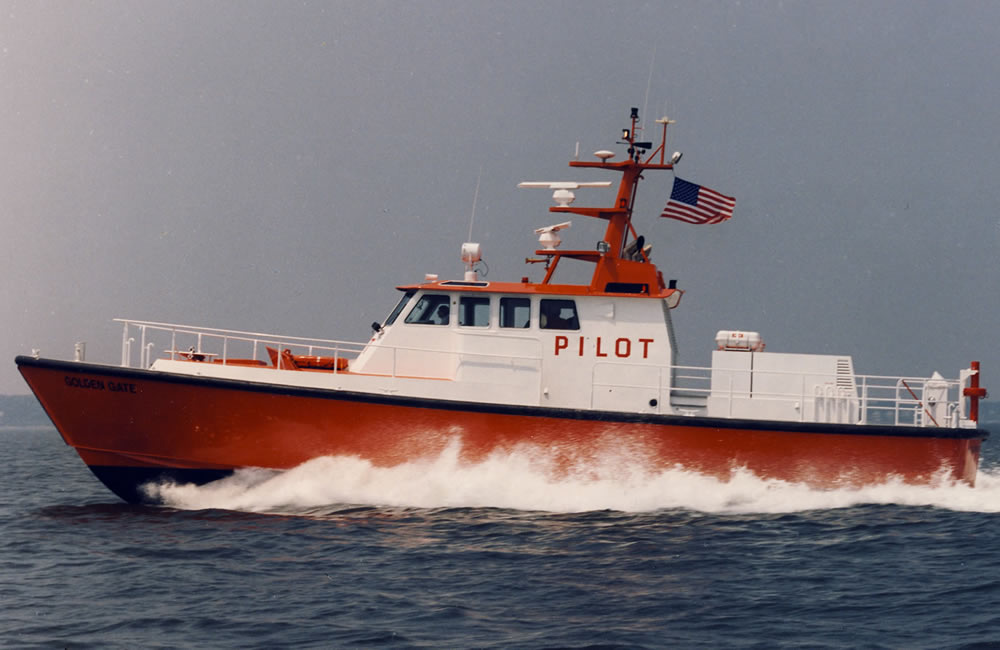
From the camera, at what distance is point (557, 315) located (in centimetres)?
1175

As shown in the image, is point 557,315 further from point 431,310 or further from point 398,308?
point 398,308

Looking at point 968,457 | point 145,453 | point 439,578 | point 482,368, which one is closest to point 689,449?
point 482,368

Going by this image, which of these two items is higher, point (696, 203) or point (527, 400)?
point (696, 203)

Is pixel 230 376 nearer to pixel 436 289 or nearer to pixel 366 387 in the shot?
pixel 366 387

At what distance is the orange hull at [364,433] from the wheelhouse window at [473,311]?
1.19 metres

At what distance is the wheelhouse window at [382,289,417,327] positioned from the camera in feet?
39.4

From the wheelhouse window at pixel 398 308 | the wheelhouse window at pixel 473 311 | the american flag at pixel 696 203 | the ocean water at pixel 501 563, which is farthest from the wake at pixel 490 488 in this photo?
the american flag at pixel 696 203

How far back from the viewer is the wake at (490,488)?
1109cm

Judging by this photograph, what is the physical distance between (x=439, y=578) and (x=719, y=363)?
5.28 meters

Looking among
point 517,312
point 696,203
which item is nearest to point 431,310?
point 517,312

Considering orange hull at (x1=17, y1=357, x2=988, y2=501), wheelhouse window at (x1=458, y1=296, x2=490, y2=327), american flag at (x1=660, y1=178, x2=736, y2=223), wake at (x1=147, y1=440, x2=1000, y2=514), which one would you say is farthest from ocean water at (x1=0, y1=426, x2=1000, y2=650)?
american flag at (x1=660, y1=178, x2=736, y2=223)

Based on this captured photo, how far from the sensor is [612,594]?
765 cm

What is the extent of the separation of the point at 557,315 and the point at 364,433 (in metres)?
2.75

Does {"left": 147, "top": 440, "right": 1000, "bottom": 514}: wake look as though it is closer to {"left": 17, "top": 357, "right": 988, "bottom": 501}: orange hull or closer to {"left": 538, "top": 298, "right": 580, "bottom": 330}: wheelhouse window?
{"left": 17, "top": 357, "right": 988, "bottom": 501}: orange hull
